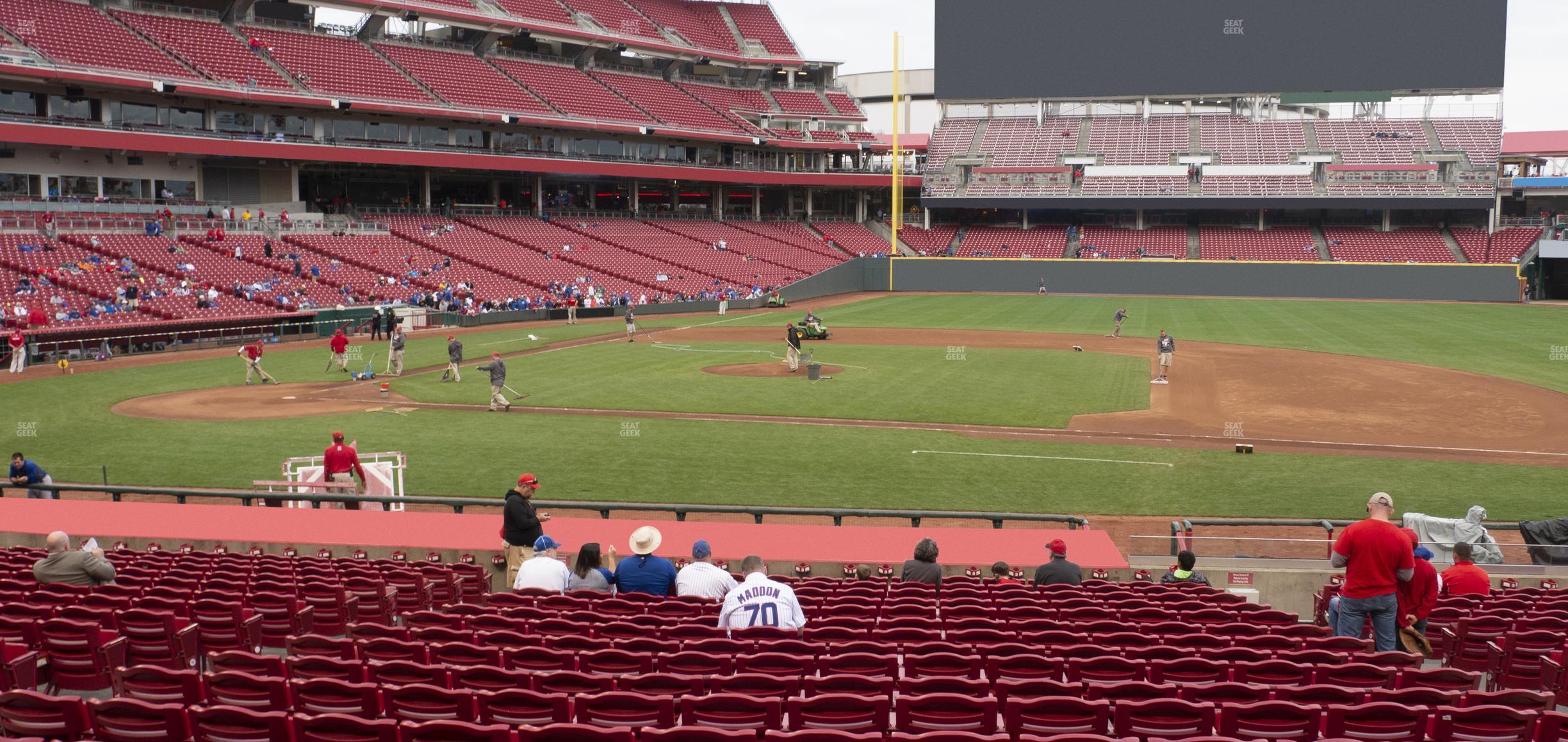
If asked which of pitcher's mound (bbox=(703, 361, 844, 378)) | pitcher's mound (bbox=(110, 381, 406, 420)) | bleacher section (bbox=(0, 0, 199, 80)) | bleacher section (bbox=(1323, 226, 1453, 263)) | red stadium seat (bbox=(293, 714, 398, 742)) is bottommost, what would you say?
red stadium seat (bbox=(293, 714, 398, 742))

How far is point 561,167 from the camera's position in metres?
69.6

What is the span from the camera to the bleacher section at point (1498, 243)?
7019 cm

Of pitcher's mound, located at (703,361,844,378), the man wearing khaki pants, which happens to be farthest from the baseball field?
the man wearing khaki pants

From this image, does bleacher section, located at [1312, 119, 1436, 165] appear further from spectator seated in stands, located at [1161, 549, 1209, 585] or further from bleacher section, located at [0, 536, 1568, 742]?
bleacher section, located at [0, 536, 1568, 742]

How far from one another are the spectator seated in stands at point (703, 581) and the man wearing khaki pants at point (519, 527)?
261 cm

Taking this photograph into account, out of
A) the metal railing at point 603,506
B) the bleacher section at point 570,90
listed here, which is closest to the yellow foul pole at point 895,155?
the bleacher section at point 570,90

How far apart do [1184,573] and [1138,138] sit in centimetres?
7915

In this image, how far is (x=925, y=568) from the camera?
11273mm

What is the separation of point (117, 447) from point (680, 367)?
16.9 m

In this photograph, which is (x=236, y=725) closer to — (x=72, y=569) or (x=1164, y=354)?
(x=72, y=569)

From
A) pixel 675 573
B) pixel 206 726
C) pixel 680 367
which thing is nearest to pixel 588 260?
pixel 680 367

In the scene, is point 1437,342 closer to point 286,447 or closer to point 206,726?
point 286,447

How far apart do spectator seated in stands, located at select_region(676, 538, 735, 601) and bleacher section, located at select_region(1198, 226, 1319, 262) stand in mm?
71547

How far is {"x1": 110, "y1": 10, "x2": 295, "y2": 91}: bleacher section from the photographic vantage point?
54094 mm
